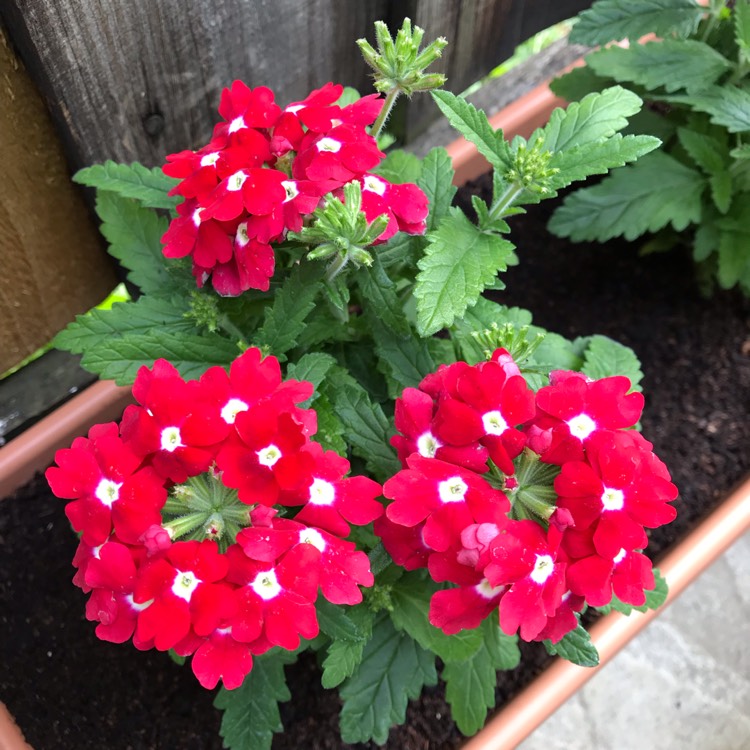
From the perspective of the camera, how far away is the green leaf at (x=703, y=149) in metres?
1.85

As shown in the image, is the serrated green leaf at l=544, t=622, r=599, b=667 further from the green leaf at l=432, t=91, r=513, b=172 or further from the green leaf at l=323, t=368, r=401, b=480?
the green leaf at l=432, t=91, r=513, b=172

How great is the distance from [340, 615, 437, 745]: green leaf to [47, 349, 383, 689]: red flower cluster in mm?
470

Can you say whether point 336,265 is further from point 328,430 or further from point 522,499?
point 522,499

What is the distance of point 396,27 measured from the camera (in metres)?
1.87

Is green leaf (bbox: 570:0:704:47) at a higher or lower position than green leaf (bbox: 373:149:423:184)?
higher

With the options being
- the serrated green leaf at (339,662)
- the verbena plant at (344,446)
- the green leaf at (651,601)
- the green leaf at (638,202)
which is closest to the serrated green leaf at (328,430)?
the verbena plant at (344,446)

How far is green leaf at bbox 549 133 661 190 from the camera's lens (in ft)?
3.95

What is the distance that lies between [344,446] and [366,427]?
0.06 metres

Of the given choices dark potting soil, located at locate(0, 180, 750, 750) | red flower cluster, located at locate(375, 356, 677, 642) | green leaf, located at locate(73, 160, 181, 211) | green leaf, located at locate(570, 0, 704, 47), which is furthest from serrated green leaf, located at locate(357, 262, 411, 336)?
green leaf, located at locate(570, 0, 704, 47)

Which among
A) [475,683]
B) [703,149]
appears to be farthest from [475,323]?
[703,149]

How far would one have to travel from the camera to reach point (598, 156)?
1.22 m

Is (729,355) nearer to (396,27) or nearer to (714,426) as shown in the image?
(714,426)

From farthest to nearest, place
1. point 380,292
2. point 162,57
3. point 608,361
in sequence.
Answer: point 608,361 → point 162,57 → point 380,292

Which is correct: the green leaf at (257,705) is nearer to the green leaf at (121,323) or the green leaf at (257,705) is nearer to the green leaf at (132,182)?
the green leaf at (121,323)
